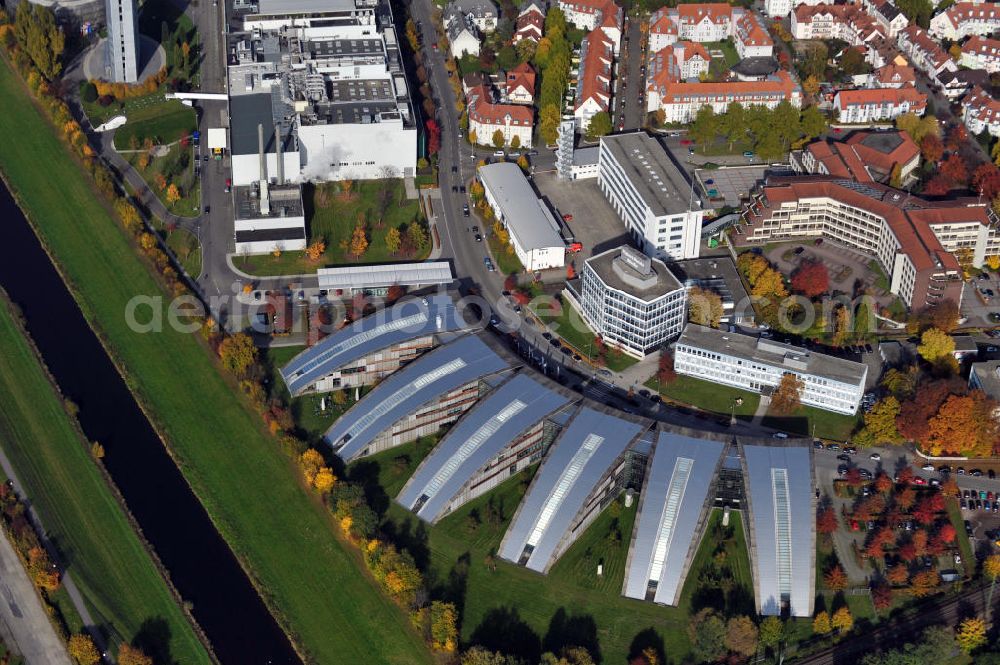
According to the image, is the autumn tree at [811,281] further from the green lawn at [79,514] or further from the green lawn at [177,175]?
the green lawn at [79,514]

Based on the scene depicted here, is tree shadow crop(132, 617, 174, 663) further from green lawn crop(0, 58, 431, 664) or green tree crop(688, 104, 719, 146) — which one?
green tree crop(688, 104, 719, 146)

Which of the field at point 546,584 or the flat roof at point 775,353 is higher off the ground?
the flat roof at point 775,353

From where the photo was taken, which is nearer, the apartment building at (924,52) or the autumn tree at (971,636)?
the autumn tree at (971,636)

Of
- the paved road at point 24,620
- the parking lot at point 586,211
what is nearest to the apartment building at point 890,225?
the parking lot at point 586,211

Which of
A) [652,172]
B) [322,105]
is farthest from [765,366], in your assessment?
[322,105]

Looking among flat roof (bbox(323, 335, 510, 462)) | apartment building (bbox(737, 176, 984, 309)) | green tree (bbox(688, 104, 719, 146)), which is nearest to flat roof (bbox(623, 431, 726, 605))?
flat roof (bbox(323, 335, 510, 462))

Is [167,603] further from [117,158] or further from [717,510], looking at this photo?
[117,158]

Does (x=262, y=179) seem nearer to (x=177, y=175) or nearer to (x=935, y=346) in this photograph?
(x=177, y=175)
